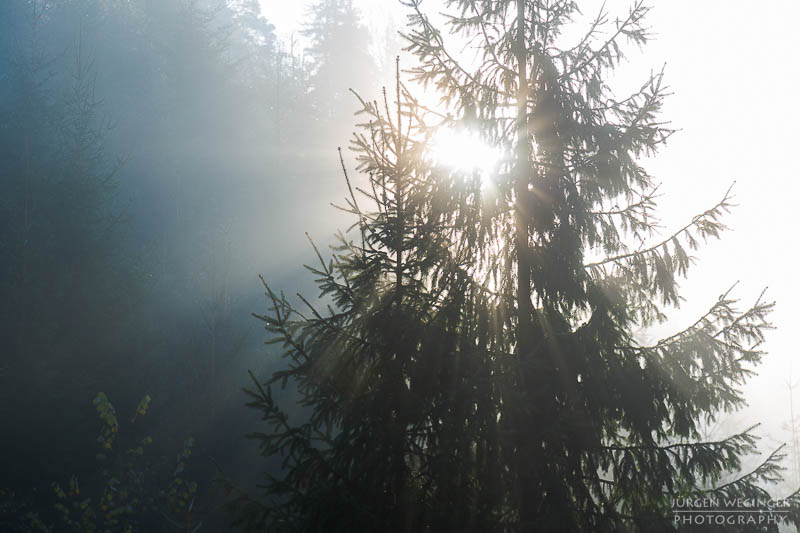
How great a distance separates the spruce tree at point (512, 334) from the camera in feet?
13.5

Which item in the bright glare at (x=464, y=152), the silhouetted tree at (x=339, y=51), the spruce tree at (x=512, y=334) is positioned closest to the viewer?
the spruce tree at (x=512, y=334)

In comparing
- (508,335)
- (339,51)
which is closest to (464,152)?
(508,335)

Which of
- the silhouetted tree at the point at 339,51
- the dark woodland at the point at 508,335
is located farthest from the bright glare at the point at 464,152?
the silhouetted tree at the point at 339,51

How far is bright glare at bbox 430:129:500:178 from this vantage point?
5270 millimetres

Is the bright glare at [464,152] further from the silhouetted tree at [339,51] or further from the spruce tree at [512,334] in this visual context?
the silhouetted tree at [339,51]

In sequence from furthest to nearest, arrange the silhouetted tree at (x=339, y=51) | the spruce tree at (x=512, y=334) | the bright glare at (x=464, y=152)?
1. the silhouetted tree at (x=339, y=51)
2. the bright glare at (x=464, y=152)
3. the spruce tree at (x=512, y=334)

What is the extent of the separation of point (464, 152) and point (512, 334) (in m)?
2.25

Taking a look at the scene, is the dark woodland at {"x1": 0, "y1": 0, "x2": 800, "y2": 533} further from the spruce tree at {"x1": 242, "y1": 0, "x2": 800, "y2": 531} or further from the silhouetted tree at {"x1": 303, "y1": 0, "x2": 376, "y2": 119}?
the silhouetted tree at {"x1": 303, "y1": 0, "x2": 376, "y2": 119}

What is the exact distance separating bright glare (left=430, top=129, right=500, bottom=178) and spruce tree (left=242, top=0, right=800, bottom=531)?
4.8 inches

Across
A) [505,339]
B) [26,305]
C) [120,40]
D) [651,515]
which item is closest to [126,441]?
[26,305]

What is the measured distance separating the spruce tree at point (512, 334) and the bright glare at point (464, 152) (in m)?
0.12

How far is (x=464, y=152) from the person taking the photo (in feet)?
17.8

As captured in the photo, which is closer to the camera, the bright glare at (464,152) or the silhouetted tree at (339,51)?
the bright glare at (464,152)

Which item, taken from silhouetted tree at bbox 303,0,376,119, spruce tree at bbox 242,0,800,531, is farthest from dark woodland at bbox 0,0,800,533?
silhouetted tree at bbox 303,0,376,119
